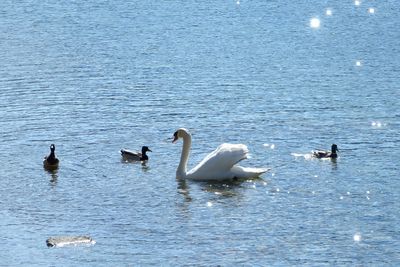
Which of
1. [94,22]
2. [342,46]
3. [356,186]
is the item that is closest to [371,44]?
[342,46]

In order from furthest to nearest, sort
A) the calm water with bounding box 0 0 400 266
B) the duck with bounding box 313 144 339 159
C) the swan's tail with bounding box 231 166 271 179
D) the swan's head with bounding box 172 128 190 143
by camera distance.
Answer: the swan's head with bounding box 172 128 190 143 → the duck with bounding box 313 144 339 159 → the swan's tail with bounding box 231 166 271 179 → the calm water with bounding box 0 0 400 266

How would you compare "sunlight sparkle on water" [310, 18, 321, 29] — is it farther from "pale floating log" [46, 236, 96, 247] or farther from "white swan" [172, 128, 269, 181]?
"pale floating log" [46, 236, 96, 247]

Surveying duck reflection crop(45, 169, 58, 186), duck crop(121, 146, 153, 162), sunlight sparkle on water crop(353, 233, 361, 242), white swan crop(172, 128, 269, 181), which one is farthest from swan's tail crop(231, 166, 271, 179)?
sunlight sparkle on water crop(353, 233, 361, 242)

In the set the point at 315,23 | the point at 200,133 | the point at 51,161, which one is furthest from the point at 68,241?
the point at 315,23

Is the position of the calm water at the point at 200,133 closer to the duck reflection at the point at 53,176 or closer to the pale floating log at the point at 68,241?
the duck reflection at the point at 53,176

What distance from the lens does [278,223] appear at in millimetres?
20828

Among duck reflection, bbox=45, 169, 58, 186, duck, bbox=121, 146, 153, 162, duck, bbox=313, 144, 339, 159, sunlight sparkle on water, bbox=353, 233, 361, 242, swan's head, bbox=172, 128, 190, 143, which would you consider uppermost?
swan's head, bbox=172, 128, 190, 143

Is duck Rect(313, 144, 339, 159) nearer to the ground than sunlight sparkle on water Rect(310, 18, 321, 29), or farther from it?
nearer to the ground

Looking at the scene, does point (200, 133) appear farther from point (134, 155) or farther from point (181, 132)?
point (134, 155)

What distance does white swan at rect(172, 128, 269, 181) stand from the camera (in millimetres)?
24344

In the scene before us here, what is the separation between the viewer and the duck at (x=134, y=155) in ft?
82.1

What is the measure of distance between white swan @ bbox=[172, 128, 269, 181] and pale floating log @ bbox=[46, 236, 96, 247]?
16.1 ft

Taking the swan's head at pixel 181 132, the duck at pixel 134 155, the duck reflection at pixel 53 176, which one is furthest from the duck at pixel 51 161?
the swan's head at pixel 181 132

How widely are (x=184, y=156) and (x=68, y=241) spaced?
5793mm
